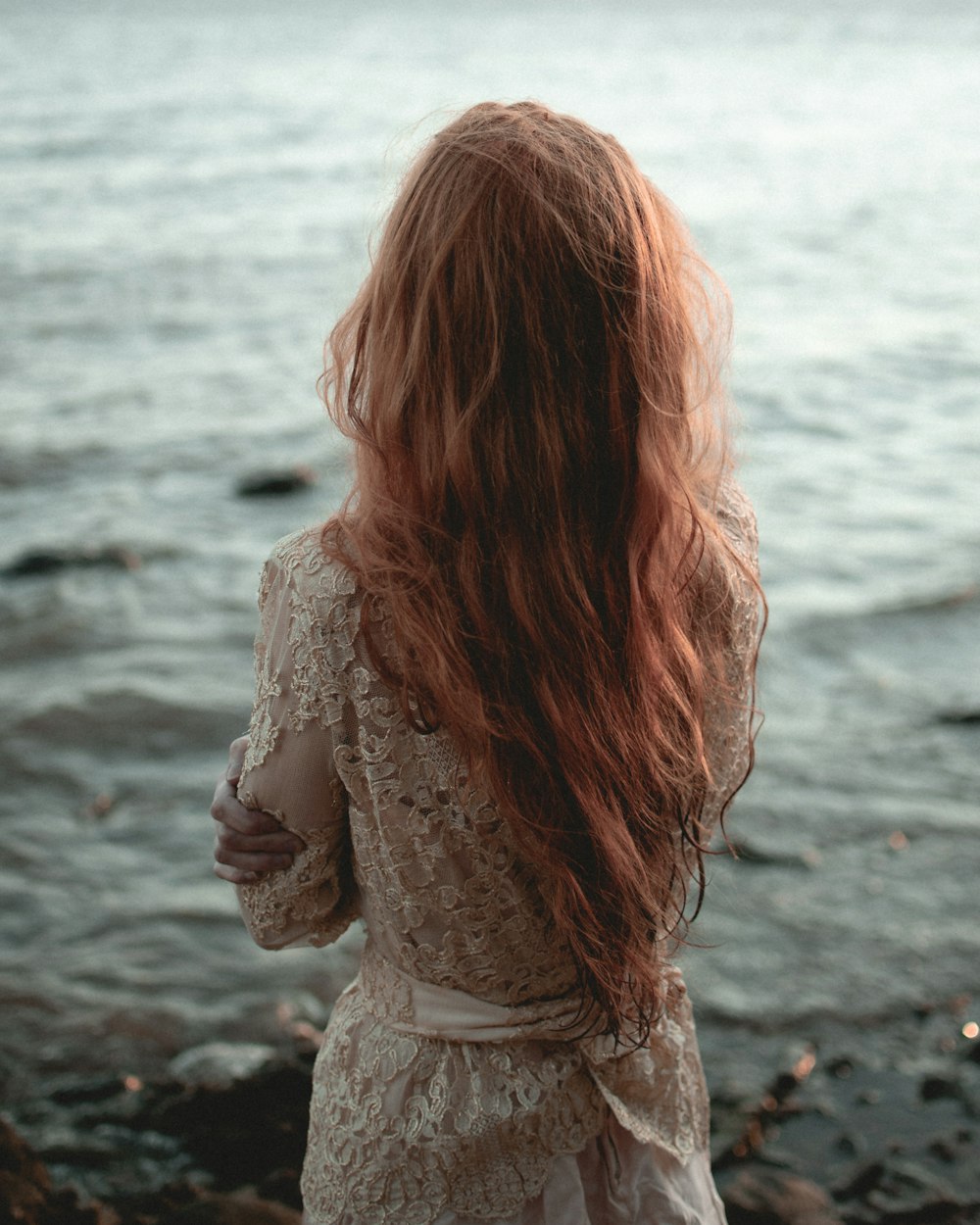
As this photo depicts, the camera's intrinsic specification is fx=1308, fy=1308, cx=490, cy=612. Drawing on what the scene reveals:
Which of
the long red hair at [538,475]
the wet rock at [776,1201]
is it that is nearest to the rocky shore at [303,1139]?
the wet rock at [776,1201]

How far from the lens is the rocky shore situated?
3.15m

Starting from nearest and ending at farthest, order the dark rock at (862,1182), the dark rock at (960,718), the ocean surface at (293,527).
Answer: the dark rock at (862,1182) → the ocean surface at (293,527) → the dark rock at (960,718)

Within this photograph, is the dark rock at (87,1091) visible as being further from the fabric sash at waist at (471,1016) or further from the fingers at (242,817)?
the fingers at (242,817)

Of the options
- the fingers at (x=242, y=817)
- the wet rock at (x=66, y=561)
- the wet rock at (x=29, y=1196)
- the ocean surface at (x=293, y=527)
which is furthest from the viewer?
the wet rock at (x=66, y=561)

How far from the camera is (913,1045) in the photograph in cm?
376

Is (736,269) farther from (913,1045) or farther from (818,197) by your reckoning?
(913,1045)

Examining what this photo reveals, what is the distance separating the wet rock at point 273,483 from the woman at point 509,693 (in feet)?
23.7

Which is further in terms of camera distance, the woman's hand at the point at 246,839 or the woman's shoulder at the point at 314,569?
the woman's hand at the point at 246,839

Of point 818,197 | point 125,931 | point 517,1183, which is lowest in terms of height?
point 818,197

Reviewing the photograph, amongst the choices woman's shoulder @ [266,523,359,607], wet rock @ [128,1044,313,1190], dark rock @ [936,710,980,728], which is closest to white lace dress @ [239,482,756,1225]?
woman's shoulder @ [266,523,359,607]

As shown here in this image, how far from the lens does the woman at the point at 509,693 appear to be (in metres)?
1.41

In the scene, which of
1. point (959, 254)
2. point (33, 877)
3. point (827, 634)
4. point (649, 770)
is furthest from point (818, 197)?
point (649, 770)

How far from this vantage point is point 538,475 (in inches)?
55.7

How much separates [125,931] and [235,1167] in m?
1.30
